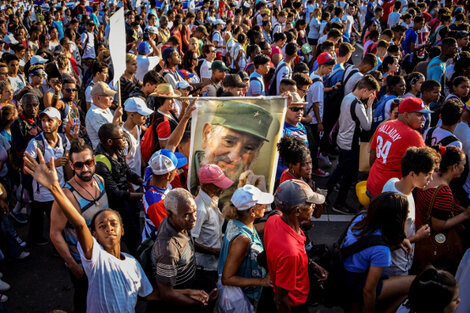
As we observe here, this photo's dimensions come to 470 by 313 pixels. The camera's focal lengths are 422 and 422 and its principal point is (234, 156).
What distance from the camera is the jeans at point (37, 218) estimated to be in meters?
4.95

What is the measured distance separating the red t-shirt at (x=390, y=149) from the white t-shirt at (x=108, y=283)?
9.58ft

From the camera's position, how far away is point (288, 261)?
9.22 feet

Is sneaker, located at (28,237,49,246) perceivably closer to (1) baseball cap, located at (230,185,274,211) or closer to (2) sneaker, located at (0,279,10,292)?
(2) sneaker, located at (0,279,10,292)

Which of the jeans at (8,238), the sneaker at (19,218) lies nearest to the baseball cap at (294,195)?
the jeans at (8,238)

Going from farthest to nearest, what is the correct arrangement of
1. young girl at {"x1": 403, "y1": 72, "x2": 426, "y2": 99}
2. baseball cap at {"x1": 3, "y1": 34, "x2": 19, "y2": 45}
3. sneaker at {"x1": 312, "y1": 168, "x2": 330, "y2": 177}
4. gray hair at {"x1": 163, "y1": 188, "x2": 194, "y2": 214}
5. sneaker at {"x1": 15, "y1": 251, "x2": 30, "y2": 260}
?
baseball cap at {"x1": 3, "y1": 34, "x2": 19, "y2": 45}
sneaker at {"x1": 312, "y1": 168, "x2": 330, "y2": 177}
young girl at {"x1": 403, "y1": 72, "x2": 426, "y2": 99}
sneaker at {"x1": 15, "y1": 251, "x2": 30, "y2": 260}
gray hair at {"x1": 163, "y1": 188, "x2": 194, "y2": 214}

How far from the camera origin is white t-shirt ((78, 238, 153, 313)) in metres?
2.79

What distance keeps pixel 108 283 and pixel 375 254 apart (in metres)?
1.84

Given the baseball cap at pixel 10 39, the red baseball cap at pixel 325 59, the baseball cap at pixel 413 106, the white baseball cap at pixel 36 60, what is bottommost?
the white baseball cap at pixel 36 60

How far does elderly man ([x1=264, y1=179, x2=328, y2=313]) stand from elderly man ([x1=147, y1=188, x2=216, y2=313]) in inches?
22.9

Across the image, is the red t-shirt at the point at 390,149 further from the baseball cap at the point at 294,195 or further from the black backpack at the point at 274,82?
the black backpack at the point at 274,82

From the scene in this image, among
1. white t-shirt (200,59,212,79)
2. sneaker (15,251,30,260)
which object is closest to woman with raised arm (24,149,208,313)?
sneaker (15,251,30,260)

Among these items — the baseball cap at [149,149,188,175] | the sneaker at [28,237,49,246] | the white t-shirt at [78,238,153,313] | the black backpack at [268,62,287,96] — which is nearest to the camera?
the white t-shirt at [78,238,153,313]

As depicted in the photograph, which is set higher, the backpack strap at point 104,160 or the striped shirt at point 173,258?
the backpack strap at point 104,160

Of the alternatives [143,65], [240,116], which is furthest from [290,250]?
[143,65]
